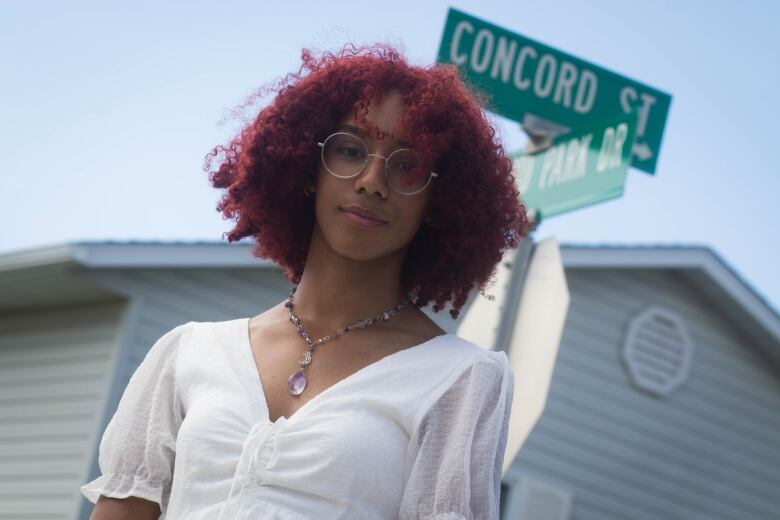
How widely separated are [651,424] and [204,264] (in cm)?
493

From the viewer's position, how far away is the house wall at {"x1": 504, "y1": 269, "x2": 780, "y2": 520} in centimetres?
1339

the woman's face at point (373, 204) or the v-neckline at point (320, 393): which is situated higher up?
the woman's face at point (373, 204)

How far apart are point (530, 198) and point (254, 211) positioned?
278 cm

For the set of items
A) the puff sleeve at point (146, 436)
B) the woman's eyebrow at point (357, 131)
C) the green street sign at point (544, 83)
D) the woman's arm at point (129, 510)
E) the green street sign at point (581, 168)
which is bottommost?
the woman's arm at point (129, 510)

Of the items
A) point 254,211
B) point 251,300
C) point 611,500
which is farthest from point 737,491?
point 254,211

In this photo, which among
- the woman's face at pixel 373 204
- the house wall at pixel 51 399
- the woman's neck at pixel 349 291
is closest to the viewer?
the woman's face at pixel 373 204

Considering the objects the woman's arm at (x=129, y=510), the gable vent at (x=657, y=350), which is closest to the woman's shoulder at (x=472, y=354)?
the woman's arm at (x=129, y=510)

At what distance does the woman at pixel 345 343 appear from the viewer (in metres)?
2.77

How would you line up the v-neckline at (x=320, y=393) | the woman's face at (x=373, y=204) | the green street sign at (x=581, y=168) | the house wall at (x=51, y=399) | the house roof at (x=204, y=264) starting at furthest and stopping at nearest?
the house wall at (x=51, y=399)
the house roof at (x=204, y=264)
the green street sign at (x=581, y=168)
the woman's face at (x=373, y=204)
the v-neckline at (x=320, y=393)

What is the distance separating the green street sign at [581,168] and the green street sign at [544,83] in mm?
231

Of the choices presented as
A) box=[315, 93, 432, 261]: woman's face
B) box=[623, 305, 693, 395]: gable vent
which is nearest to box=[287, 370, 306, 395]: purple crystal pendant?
box=[315, 93, 432, 261]: woman's face

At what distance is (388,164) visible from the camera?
9.87ft

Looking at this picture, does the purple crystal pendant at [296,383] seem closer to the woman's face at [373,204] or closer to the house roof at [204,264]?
the woman's face at [373,204]

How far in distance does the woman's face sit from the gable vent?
11083 millimetres
